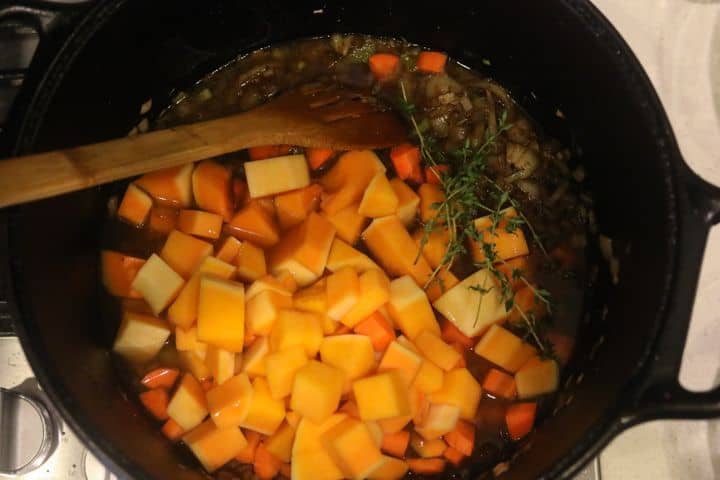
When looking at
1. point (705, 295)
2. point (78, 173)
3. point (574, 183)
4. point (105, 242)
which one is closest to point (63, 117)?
point (78, 173)

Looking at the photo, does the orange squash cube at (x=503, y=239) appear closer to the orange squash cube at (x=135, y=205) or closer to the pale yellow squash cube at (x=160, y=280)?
the pale yellow squash cube at (x=160, y=280)

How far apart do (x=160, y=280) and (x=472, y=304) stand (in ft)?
3.24

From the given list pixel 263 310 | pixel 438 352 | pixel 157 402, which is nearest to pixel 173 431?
pixel 157 402

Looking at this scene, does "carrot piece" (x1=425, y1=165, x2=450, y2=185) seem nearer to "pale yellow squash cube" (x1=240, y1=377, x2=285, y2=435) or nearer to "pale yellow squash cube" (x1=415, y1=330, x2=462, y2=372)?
"pale yellow squash cube" (x1=415, y1=330, x2=462, y2=372)

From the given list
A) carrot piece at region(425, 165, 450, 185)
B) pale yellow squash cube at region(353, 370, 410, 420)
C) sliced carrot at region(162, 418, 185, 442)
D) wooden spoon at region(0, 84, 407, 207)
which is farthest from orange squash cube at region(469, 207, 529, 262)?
sliced carrot at region(162, 418, 185, 442)

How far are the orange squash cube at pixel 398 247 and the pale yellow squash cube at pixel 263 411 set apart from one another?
1.81 feet

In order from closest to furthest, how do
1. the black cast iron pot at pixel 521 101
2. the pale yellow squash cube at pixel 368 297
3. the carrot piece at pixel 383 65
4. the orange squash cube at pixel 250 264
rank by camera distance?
the black cast iron pot at pixel 521 101
the pale yellow squash cube at pixel 368 297
the orange squash cube at pixel 250 264
the carrot piece at pixel 383 65

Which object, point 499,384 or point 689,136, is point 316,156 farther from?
point 689,136

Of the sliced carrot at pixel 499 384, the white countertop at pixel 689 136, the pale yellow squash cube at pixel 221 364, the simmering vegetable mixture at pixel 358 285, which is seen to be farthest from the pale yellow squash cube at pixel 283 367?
the white countertop at pixel 689 136

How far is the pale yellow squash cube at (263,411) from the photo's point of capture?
1.83 m

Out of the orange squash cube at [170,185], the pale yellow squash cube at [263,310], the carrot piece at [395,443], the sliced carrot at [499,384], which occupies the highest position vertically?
the orange squash cube at [170,185]

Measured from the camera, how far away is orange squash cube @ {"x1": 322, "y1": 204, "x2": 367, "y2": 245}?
201 centimetres

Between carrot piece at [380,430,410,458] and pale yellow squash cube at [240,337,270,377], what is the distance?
430 mm

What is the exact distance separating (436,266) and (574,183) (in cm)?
59
